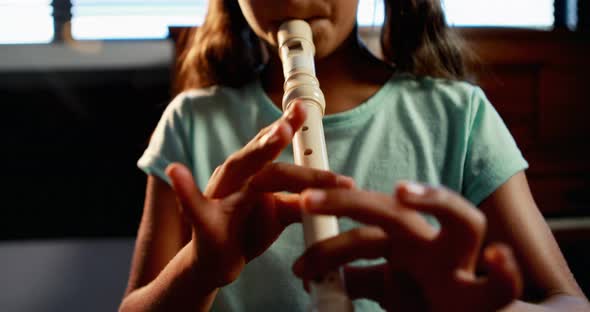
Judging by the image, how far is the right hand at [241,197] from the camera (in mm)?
347

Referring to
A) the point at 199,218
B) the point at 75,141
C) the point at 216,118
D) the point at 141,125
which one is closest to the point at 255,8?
the point at 216,118

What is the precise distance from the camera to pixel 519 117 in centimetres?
105

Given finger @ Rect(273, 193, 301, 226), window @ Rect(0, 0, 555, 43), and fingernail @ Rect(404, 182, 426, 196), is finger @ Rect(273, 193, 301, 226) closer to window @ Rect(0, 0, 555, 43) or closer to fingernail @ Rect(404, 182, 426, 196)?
fingernail @ Rect(404, 182, 426, 196)

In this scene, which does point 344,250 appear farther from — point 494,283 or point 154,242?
point 154,242

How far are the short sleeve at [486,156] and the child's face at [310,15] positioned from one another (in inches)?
8.6

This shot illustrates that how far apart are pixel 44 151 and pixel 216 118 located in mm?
603

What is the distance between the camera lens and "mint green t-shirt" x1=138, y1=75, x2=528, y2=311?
23.7 inches

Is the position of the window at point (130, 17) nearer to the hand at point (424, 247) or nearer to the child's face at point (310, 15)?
the child's face at point (310, 15)

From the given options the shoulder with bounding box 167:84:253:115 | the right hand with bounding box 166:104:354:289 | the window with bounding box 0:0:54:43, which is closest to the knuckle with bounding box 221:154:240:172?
the right hand with bounding box 166:104:354:289

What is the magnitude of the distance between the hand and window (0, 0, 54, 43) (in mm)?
1028

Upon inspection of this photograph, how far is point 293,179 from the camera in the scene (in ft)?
1.19

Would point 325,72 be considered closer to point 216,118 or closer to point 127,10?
point 216,118

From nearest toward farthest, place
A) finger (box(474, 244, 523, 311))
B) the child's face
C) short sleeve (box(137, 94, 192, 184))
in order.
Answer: finger (box(474, 244, 523, 311)), the child's face, short sleeve (box(137, 94, 192, 184))

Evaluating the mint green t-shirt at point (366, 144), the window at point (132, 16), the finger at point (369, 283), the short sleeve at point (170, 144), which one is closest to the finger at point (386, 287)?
the finger at point (369, 283)
